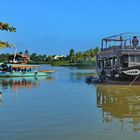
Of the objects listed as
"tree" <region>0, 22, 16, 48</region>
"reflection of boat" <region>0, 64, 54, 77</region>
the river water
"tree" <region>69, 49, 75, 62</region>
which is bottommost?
the river water

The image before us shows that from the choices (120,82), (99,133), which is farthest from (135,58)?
(99,133)

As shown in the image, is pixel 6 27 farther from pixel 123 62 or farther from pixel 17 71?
pixel 17 71

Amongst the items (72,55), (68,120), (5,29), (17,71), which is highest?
(72,55)

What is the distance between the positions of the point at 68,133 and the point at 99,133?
3.36 ft

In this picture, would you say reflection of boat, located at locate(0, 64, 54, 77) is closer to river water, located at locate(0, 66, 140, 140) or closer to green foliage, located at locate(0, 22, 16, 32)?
river water, located at locate(0, 66, 140, 140)

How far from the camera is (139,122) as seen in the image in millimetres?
16672

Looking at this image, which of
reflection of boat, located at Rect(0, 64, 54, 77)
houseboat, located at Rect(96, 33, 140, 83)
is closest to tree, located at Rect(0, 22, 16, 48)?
houseboat, located at Rect(96, 33, 140, 83)

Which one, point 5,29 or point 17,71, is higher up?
point 5,29

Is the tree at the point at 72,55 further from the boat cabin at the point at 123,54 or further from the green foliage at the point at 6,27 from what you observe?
the green foliage at the point at 6,27

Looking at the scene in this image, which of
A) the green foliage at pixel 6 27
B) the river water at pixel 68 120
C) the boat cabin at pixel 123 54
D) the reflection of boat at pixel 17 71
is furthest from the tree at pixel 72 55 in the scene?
the green foliage at pixel 6 27

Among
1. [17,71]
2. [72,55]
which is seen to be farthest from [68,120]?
[72,55]

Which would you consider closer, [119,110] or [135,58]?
[119,110]

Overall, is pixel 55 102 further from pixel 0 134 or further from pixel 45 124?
pixel 0 134

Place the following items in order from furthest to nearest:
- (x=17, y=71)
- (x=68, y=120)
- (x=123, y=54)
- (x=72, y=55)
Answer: (x=72, y=55)
(x=17, y=71)
(x=123, y=54)
(x=68, y=120)
